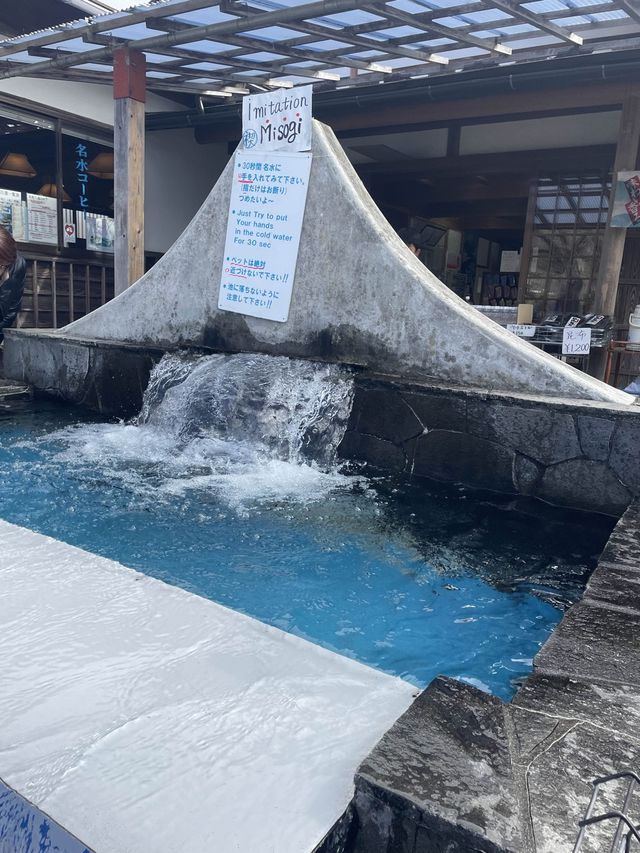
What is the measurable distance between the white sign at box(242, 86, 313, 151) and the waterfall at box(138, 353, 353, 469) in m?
1.92

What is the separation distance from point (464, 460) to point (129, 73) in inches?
215

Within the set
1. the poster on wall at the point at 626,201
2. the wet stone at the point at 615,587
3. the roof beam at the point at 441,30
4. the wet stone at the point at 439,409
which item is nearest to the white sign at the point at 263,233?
the roof beam at the point at 441,30

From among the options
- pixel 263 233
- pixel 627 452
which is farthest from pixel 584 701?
pixel 263 233

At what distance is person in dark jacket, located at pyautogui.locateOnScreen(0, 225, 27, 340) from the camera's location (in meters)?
8.30

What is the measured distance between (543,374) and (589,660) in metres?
2.71

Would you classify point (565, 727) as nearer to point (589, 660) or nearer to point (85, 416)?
point (589, 660)

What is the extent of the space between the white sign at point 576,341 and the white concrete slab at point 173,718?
18.5ft

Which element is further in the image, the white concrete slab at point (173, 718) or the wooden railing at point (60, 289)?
the wooden railing at point (60, 289)

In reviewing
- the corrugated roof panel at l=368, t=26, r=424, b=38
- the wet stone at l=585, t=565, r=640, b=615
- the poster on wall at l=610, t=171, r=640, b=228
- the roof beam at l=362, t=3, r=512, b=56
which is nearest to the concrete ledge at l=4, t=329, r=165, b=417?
the roof beam at l=362, t=3, r=512, b=56

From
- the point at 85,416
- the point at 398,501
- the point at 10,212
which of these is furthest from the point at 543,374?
the point at 10,212

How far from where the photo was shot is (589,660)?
2.02 metres

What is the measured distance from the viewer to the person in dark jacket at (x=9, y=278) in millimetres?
8305

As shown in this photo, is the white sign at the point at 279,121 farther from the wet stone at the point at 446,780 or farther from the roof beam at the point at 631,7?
the wet stone at the point at 446,780

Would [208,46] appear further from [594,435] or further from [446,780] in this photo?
[446,780]
